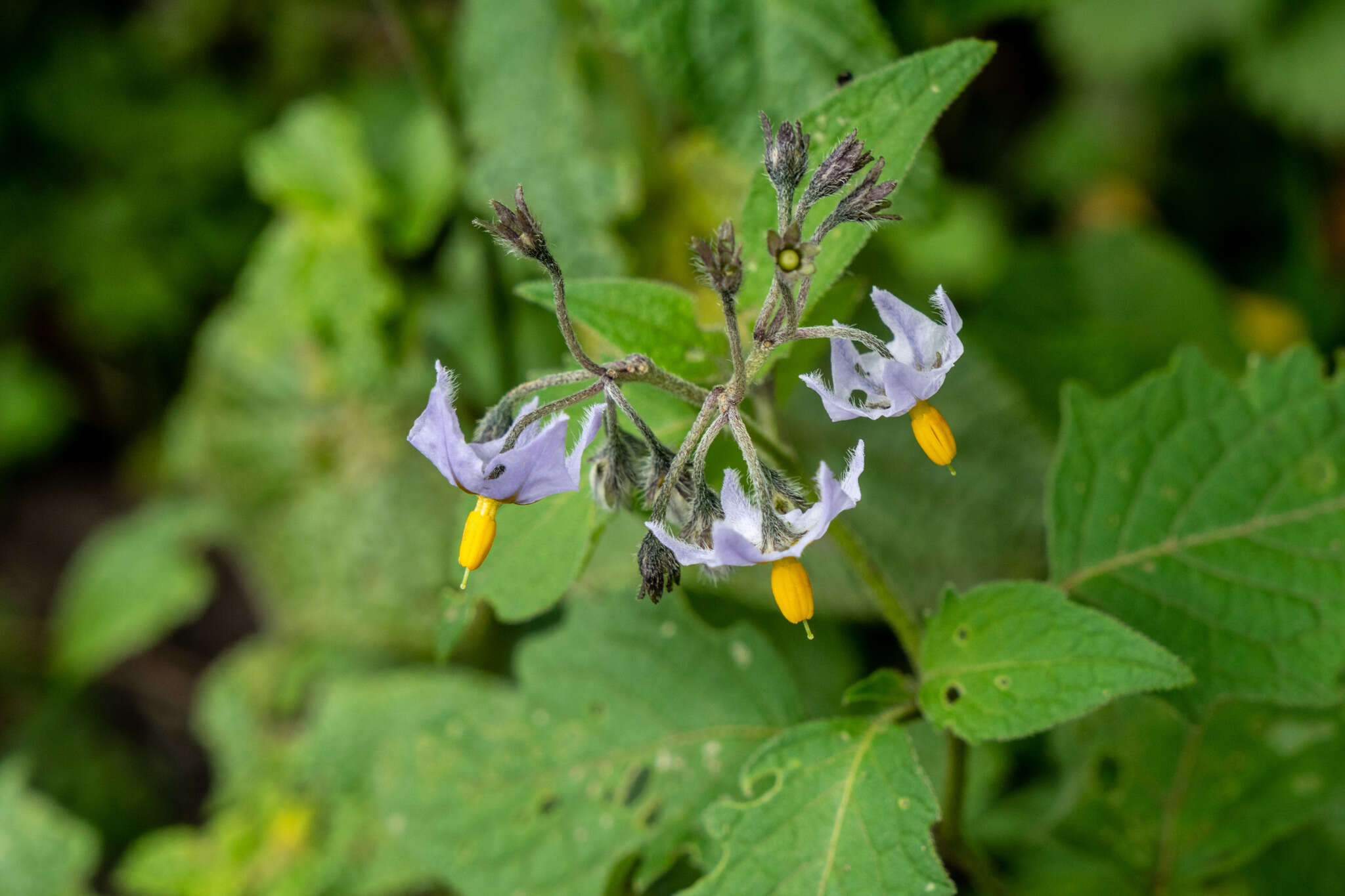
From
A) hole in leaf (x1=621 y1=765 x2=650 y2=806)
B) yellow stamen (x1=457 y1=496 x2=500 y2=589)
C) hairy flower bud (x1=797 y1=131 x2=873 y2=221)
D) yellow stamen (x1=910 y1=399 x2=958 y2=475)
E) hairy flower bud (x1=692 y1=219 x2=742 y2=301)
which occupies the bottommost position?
hole in leaf (x1=621 y1=765 x2=650 y2=806)

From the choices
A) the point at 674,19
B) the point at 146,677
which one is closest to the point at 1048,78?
the point at 674,19

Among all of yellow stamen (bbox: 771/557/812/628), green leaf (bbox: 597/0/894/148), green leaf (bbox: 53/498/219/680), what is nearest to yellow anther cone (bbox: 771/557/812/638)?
yellow stamen (bbox: 771/557/812/628)

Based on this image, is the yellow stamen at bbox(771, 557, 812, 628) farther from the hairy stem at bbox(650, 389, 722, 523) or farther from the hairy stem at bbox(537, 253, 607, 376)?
the hairy stem at bbox(537, 253, 607, 376)

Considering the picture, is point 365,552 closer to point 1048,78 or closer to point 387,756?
point 387,756

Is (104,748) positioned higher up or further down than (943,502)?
further down

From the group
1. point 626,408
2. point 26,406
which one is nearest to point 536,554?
point 626,408

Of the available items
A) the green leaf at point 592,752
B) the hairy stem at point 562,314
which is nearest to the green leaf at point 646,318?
the hairy stem at point 562,314
